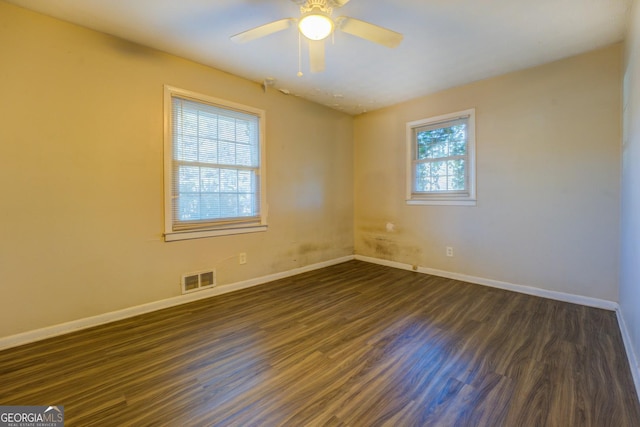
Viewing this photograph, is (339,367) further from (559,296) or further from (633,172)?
(559,296)

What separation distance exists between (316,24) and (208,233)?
2.33m

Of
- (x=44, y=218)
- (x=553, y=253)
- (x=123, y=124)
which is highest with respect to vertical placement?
(x=123, y=124)

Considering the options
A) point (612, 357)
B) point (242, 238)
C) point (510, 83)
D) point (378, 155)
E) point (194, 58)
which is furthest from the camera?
point (378, 155)

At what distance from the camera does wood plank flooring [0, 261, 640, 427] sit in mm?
1424

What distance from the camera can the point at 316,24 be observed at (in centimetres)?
181

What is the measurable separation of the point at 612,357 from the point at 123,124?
430cm

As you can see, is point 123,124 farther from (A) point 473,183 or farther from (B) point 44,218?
(A) point 473,183

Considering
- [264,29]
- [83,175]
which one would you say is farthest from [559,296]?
[83,175]

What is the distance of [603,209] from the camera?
8.80 feet

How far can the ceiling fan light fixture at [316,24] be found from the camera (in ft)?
5.82

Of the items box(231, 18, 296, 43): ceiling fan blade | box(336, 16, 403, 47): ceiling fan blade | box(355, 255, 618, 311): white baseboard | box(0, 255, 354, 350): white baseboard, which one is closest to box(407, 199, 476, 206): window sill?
box(355, 255, 618, 311): white baseboard

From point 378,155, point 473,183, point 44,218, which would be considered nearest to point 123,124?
point 44,218

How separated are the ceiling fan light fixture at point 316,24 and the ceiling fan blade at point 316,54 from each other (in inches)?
8.6

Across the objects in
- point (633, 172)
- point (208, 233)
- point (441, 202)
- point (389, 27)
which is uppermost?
point (389, 27)
